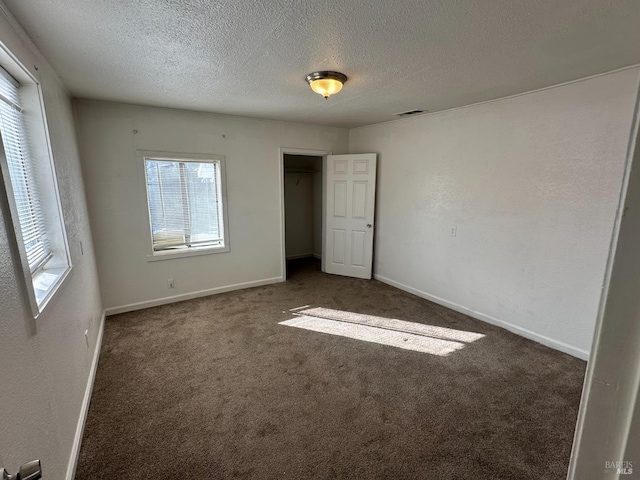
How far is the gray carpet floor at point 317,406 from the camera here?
169 cm

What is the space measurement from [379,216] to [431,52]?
283 centimetres

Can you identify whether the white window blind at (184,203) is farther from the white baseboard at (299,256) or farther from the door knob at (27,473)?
the door knob at (27,473)

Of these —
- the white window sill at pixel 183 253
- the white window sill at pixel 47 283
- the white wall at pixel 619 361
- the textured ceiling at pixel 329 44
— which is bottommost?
the white window sill at pixel 183 253

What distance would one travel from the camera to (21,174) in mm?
1744

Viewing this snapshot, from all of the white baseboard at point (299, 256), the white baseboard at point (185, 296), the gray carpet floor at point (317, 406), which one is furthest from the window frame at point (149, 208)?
the white baseboard at point (299, 256)

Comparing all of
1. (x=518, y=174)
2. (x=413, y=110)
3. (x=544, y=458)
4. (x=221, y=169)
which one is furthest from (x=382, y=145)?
(x=544, y=458)

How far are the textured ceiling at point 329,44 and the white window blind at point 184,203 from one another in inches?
38.2

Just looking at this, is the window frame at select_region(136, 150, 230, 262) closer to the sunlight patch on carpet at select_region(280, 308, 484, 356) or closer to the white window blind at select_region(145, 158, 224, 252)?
the white window blind at select_region(145, 158, 224, 252)

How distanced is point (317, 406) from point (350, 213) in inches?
126

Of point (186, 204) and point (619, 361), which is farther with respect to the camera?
point (186, 204)

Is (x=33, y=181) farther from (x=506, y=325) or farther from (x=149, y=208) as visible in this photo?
(x=506, y=325)

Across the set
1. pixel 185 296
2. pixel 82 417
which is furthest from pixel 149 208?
pixel 82 417

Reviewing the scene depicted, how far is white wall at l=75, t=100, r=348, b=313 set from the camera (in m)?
3.29

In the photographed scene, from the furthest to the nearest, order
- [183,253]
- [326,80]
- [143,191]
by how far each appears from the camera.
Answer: [183,253] < [143,191] < [326,80]
